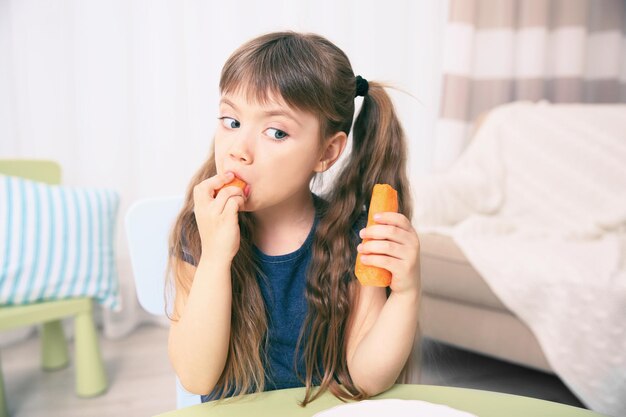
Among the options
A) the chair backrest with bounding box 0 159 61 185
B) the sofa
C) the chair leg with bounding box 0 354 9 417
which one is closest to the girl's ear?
the sofa

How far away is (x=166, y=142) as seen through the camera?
2.20 m

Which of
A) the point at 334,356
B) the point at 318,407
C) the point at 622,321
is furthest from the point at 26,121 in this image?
the point at 622,321

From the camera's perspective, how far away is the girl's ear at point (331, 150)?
85 centimetres

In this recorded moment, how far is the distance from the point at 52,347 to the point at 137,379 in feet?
1.07

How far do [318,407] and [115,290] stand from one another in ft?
4.44

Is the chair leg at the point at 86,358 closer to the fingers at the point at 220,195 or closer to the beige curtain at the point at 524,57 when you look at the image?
the fingers at the point at 220,195

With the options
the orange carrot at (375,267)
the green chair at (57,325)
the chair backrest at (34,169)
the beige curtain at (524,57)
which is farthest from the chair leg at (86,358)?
the beige curtain at (524,57)

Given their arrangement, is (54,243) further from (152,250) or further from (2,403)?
(152,250)

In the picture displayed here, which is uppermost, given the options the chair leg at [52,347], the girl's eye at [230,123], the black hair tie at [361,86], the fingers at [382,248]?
the black hair tie at [361,86]

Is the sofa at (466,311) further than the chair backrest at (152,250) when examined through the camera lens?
Yes

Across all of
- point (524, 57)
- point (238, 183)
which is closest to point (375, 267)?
point (238, 183)

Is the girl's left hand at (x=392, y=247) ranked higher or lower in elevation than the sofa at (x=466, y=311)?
higher

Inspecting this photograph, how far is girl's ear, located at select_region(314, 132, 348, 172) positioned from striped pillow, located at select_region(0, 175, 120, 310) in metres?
1.10

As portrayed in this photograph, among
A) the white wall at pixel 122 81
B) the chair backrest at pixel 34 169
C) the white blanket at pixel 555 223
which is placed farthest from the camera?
the white wall at pixel 122 81
